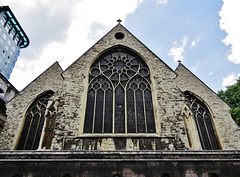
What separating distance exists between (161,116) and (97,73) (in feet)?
15.8

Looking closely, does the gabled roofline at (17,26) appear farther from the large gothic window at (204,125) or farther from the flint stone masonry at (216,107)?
the large gothic window at (204,125)

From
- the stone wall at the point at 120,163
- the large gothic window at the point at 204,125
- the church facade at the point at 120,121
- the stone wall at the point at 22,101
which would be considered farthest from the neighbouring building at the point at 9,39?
the large gothic window at the point at 204,125

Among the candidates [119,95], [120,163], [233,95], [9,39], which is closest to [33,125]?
[119,95]

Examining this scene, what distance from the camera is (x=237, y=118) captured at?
48.8ft

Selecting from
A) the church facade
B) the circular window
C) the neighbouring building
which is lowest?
the church facade

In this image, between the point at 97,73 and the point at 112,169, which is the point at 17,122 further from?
the point at 112,169

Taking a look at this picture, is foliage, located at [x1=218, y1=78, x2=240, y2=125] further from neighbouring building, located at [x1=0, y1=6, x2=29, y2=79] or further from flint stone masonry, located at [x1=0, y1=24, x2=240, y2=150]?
neighbouring building, located at [x1=0, y1=6, x2=29, y2=79]

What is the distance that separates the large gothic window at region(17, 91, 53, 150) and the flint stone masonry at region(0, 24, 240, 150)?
304 millimetres

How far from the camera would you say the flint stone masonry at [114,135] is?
27.8 feet

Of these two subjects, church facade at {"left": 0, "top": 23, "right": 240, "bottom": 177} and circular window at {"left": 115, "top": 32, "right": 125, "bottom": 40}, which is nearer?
church facade at {"left": 0, "top": 23, "right": 240, "bottom": 177}

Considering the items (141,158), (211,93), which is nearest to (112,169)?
(141,158)

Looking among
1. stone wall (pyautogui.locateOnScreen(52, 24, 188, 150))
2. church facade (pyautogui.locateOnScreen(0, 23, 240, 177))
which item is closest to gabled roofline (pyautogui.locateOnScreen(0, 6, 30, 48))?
church facade (pyautogui.locateOnScreen(0, 23, 240, 177))

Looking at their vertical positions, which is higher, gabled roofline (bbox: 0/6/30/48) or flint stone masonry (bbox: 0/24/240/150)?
gabled roofline (bbox: 0/6/30/48)

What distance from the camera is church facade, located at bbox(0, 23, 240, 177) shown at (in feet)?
19.4
